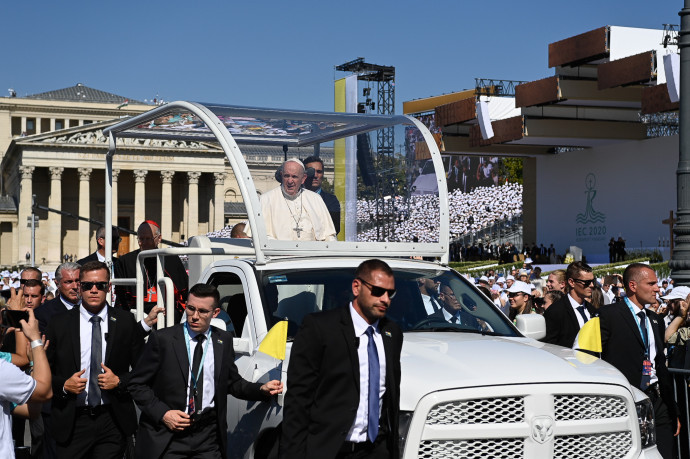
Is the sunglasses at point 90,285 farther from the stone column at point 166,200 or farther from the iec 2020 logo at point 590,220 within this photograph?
the stone column at point 166,200

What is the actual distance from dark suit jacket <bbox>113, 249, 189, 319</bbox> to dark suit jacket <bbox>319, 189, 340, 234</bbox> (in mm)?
1438

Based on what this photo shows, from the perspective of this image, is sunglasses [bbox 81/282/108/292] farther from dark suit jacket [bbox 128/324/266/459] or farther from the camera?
dark suit jacket [bbox 128/324/266/459]

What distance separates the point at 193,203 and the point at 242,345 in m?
95.7

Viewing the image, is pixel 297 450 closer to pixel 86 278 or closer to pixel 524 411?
pixel 524 411

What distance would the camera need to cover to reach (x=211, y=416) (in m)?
6.05

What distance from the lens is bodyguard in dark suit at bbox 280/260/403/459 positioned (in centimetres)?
489

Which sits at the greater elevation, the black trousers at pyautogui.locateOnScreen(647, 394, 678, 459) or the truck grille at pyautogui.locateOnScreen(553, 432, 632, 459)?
the truck grille at pyautogui.locateOnScreen(553, 432, 632, 459)

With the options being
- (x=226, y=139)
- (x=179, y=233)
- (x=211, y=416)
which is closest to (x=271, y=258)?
(x=226, y=139)

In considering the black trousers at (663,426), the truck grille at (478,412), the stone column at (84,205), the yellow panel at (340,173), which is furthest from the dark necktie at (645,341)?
the stone column at (84,205)

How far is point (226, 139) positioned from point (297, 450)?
136 inches

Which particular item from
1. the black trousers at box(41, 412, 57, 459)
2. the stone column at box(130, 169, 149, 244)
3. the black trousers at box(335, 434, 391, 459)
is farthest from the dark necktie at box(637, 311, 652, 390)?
the stone column at box(130, 169, 149, 244)

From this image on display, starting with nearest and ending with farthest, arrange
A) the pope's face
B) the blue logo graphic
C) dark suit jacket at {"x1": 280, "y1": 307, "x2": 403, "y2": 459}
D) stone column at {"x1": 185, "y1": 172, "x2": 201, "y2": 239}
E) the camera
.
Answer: dark suit jacket at {"x1": 280, "y1": 307, "x2": 403, "y2": 459} < the camera < the pope's face < the blue logo graphic < stone column at {"x1": 185, "y1": 172, "x2": 201, "y2": 239}

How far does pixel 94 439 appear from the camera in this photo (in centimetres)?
657

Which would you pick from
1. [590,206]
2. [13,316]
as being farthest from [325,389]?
[590,206]
